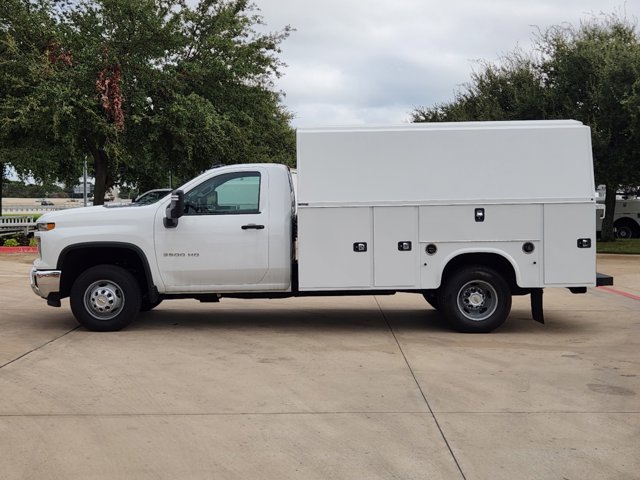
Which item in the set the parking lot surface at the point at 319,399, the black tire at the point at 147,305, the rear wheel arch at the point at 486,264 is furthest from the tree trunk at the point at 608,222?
the black tire at the point at 147,305

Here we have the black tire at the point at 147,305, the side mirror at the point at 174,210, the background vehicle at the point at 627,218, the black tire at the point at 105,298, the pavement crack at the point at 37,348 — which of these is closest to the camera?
the pavement crack at the point at 37,348

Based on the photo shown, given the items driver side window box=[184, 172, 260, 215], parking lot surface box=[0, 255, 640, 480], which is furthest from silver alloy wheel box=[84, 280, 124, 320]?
driver side window box=[184, 172, 260, 215]

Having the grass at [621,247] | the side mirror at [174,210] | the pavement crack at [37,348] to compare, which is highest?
the side mirror at [174,210]

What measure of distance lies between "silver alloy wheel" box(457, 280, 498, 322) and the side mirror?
355 cm

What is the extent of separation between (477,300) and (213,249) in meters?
3.31

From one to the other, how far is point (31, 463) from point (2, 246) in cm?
2070

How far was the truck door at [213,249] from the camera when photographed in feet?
30.9

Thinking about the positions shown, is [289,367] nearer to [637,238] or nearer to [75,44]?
[75,44]

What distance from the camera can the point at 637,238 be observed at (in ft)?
91.1

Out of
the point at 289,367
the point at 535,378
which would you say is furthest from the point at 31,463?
the point at 535,378

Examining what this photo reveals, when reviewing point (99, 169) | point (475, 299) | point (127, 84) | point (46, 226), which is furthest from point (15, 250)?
point (475, 299)

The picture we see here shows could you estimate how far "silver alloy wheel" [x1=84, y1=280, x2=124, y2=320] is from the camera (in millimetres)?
9562

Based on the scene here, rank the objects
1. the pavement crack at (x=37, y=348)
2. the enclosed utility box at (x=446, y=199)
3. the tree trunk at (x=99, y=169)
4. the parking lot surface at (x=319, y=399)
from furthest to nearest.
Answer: the tree trunk at (x=99, y=169) < the enclosed utility box at (x=446, y=199) < the pavement crack at (x=37, y=348) < the parking lot surface at (x=319, y=399)

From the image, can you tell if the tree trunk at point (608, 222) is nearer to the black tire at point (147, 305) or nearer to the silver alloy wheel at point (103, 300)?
the black tire at point (147, 305)
